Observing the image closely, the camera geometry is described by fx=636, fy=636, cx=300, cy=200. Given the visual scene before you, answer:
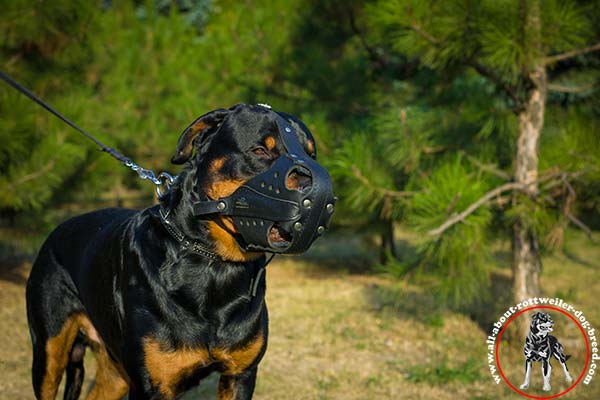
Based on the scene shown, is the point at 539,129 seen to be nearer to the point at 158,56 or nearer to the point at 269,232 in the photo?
the point at 269,232

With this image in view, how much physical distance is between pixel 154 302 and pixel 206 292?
20 centimetres

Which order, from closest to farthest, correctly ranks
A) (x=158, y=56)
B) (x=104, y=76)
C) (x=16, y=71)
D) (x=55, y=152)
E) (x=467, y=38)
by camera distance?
(x=467, y=38) < (x=55, y=152) < (x=16, y=71) < (x=104, y=76) < (x=158, y=56)

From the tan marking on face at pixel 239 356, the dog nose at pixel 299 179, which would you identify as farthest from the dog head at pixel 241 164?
the tan marking on face at pixel 239 356

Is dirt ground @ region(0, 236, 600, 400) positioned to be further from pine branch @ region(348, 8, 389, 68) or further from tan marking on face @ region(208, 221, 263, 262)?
pine branch @ region(348, 8, 389, 68)

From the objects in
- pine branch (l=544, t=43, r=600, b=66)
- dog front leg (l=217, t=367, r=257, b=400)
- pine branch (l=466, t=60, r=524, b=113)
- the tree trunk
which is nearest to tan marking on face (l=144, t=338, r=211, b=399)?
dog front leg (l=217, t=367, r=257, b=400)

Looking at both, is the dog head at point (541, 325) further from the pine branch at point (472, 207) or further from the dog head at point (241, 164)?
the dog head at point (241, 164)

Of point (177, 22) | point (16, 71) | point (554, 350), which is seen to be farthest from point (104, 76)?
point (554, 350)

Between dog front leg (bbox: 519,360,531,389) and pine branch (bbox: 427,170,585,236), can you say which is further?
pine branch (bbox: 427,170,585,236)

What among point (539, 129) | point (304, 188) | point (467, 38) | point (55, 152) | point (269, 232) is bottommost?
point (55, 152)

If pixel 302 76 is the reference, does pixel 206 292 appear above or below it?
below

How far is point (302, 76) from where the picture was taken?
7.36 meters

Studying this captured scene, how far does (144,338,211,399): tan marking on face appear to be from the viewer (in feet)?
7.77

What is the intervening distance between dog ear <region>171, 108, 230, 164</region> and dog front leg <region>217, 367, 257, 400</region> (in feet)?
2.95

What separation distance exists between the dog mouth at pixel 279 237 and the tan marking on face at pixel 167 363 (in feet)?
1.75
